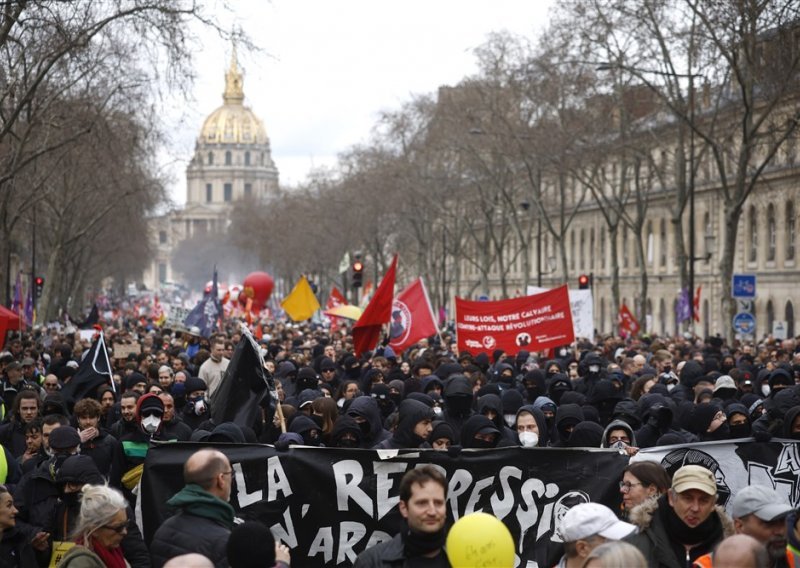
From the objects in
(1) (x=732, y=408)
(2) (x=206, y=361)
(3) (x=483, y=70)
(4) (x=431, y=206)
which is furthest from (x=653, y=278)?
(1) (x=732, y=408)

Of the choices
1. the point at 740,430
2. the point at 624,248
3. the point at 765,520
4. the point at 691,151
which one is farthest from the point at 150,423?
the point at 624,248

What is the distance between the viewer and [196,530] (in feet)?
21.7

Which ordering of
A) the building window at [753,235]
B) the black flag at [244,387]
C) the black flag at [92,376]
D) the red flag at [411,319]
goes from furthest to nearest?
the building window at [753,235]
the red flag at [411,319]
the black flag at [92,376]
the black flag at [244,387]

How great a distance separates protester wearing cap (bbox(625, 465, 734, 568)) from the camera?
6.65 meters

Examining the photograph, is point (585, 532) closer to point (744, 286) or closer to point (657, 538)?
point (657, 538)

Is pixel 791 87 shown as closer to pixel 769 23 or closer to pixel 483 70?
pixel 769 23

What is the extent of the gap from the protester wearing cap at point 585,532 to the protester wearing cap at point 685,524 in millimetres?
640

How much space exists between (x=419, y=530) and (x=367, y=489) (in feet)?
7.13

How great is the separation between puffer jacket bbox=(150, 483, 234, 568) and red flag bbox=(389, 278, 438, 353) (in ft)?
51.4

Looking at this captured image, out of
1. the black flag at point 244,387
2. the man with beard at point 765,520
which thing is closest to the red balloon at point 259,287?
the black flag at point 244,387

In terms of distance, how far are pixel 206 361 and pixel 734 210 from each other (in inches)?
629

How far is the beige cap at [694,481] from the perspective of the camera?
21.8 feet

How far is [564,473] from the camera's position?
8.61 meters

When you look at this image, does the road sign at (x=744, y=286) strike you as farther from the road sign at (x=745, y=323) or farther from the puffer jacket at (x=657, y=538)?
the puffer jacket at (x=657, y=538)
